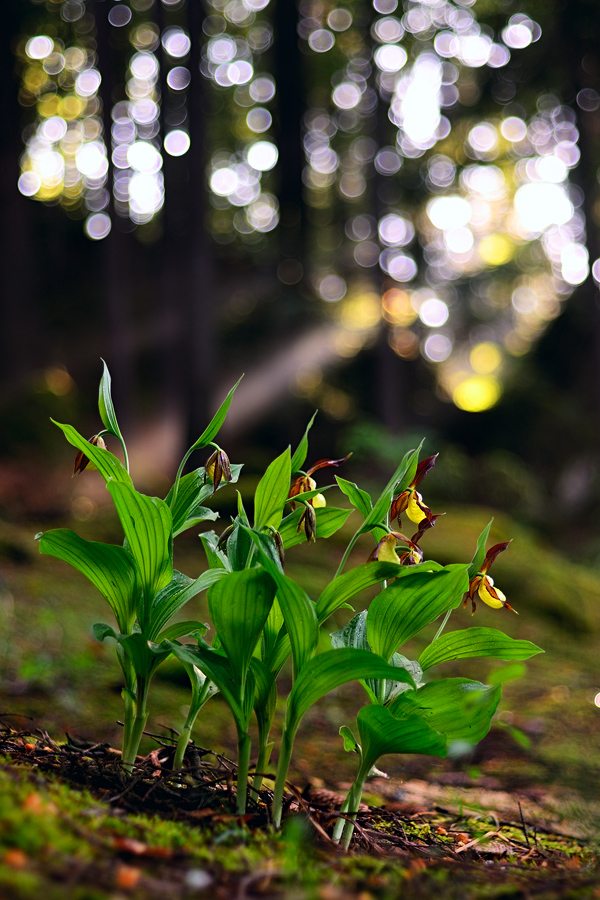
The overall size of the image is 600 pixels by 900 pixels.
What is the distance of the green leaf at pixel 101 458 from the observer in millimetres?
1370

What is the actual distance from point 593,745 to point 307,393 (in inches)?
444

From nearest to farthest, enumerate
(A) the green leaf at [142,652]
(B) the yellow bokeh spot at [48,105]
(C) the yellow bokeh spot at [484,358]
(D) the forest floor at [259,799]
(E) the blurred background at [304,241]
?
(D) the forest floor at [259,799] → (A) the green leaf at [142,652] → (E) the blurred background at [304,241] → (B) the yellow bokeh spot at [48,105] → (C) the yellow bokeh spot at [484,358]

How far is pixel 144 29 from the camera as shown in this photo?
15102mm

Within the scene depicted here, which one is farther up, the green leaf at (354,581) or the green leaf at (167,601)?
the green leaf at (354,581)

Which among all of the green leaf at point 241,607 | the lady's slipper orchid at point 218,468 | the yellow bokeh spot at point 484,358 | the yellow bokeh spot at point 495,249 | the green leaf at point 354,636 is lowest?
the yellow bokeh spot at point 484,358

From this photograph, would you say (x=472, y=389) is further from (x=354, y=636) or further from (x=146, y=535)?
(x=146, y=535)

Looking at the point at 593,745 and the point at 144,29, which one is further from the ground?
the point at 144,29

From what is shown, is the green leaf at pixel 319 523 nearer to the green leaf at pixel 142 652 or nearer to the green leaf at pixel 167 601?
the green leaf at pixel 167 601

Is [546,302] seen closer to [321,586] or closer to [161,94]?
[161,94]

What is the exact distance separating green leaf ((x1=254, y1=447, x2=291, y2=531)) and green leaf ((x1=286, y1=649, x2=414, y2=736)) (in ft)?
1.08

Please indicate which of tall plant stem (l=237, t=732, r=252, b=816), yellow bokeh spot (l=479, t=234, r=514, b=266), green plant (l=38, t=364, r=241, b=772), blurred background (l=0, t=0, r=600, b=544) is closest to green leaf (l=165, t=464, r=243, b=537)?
green plant (l=38, t=364, r=241, b=772)

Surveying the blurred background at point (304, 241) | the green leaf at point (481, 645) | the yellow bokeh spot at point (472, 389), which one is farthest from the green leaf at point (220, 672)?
the yellow bokeh spot at point (472, 389)

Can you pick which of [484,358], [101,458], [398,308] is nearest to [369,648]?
[101,458]

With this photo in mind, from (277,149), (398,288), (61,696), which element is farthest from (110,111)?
(61,696)
